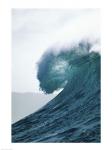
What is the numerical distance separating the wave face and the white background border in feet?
0.12

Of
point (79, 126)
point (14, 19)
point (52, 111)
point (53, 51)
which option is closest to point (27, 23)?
point (14, 19)

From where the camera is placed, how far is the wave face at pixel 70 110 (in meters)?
1.77

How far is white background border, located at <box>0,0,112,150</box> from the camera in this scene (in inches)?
69.5

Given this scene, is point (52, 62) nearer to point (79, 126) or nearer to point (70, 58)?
point (70, 58)

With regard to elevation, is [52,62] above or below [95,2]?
below

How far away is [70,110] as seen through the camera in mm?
1783

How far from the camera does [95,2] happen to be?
1777mm

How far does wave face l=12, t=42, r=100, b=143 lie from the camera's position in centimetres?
177
